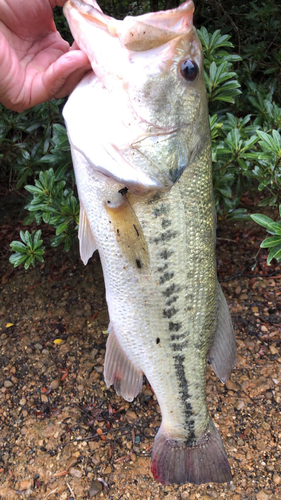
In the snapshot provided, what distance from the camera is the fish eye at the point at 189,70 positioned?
51.4 inches

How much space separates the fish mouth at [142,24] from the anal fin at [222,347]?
1128 millimetres

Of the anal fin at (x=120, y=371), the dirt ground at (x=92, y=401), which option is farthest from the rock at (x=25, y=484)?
the anal fin at (x=120, y=371)

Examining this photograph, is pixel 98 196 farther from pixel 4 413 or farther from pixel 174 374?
pixel 4 413

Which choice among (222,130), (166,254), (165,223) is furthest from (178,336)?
(222,130)

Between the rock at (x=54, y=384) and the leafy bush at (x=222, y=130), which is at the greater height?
the leafy bush at (x=222, y=130)

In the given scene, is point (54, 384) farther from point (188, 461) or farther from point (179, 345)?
point (179, 345)

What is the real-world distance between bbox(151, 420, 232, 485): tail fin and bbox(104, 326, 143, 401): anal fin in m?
0.31

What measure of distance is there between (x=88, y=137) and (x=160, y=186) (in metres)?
0.32

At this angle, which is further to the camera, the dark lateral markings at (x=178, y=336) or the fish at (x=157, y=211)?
the dark lateral markings at (x=178, y=336)

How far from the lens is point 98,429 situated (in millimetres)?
→ 2406

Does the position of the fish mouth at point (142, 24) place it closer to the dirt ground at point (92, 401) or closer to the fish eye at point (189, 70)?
the fish eye at point (189, 70)

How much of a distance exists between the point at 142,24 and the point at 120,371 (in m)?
1.48

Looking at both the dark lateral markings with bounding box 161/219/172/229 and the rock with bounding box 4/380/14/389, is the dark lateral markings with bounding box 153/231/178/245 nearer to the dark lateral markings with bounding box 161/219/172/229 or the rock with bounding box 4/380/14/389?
the dark lateral markings with bounding box 161/219/172/229

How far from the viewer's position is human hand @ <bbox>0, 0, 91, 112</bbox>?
4.65 ft
